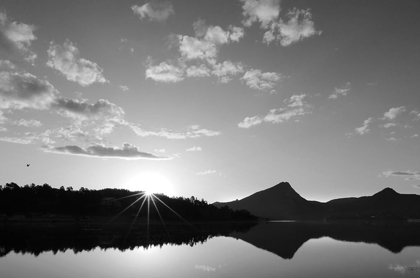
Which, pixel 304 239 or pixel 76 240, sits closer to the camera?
pixel 76 240

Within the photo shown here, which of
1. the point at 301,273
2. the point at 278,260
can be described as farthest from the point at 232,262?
the point at 301,273

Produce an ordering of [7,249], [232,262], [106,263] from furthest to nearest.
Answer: [7,249], [232,262], [106,263]

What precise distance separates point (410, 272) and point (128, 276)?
42.6 m

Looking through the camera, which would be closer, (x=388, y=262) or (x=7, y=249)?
(x=388, y=262)

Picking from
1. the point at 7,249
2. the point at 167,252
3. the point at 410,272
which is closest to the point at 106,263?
the point at 167,252

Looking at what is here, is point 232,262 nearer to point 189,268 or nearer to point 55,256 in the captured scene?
point 189,268

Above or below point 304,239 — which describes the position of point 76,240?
below

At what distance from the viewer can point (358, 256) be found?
58906mm

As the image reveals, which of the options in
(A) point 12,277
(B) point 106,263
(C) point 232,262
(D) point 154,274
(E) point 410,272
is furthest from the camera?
(C) point 232,262

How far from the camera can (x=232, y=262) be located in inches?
2014

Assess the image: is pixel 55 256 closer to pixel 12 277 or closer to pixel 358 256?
pixel 12 277

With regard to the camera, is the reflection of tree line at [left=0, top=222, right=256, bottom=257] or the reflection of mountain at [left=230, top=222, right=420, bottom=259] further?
the reflection of mountain at [left=230, top=222, right=420, bottom=259]

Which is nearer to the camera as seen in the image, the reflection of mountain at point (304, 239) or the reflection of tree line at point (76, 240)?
the reflection of tree line at point (76, 240)

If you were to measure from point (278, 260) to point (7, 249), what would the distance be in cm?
5612
